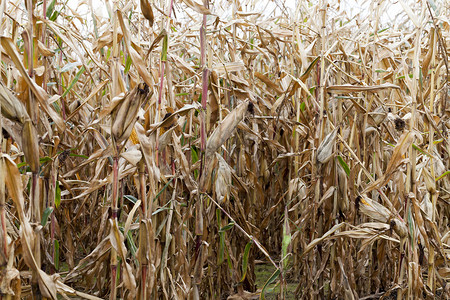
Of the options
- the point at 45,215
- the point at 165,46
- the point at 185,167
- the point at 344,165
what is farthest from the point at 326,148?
the point at 45,215

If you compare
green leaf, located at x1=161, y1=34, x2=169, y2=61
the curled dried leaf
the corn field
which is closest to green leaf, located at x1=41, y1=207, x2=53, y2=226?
the corn field

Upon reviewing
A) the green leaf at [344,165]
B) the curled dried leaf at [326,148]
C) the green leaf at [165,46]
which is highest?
the green leaf at [165,46]

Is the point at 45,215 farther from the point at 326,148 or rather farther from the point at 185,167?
the point at 326,148

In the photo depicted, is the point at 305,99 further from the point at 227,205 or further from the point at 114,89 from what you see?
the point at 114,89

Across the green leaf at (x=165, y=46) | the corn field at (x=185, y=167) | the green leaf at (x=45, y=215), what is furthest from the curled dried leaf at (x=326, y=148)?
the green leaf at (x=45, y=215)

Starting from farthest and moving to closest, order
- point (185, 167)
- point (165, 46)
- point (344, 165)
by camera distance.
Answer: point (344, 165) < point (185, 167) < point (165, 46)

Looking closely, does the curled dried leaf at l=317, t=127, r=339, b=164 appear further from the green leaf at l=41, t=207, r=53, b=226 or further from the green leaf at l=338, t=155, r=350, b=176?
the green leaf at l=41, t=207, r=53, b=226

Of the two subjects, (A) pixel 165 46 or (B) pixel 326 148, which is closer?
(A) pixel 165 46

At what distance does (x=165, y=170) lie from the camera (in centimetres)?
146

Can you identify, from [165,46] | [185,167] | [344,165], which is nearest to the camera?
[165,46]

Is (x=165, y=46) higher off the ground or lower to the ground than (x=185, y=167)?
higher

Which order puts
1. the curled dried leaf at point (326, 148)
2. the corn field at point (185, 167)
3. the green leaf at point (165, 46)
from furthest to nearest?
the curled dried leaf at point (326, 148) < the green leaf at point (165, 46) < the corn field at point (185, 167)

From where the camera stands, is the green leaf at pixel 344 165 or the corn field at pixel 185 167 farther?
the green leaf at pixel 344 165

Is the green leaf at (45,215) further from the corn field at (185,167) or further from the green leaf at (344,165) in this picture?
the green leaf at (344,165)
